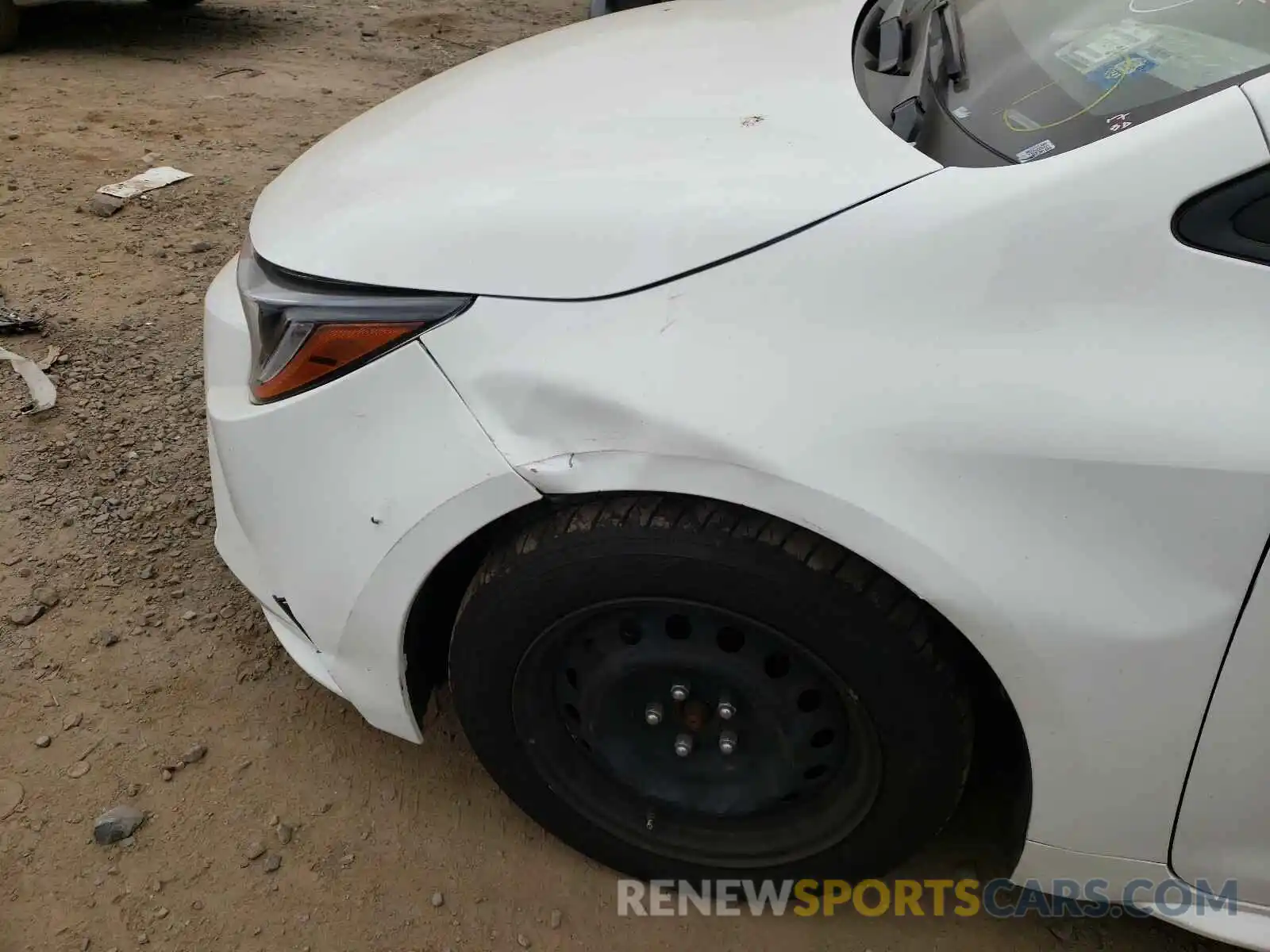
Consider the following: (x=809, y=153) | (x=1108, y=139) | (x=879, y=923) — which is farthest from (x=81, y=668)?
(x=1108, y=139)

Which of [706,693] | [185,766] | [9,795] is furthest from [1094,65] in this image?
[9,795]

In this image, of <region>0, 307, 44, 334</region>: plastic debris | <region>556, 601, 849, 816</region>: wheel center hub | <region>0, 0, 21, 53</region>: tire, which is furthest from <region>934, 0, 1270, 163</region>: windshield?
<region>0, 0, 21, 53</region>: tire

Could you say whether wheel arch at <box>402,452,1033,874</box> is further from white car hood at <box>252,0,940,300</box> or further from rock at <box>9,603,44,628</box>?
rock at <box>9,603,44,628</box>

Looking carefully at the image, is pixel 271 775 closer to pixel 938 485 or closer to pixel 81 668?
pixel 81 668

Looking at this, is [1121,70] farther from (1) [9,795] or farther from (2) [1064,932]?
(1) [9,795]

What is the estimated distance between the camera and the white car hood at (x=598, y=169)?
1.30 m

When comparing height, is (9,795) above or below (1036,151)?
below

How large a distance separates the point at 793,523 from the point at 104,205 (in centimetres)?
396

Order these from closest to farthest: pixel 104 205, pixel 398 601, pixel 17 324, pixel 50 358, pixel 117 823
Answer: pixel 398 601, pixel 117 823, pixel 50 358, pixel 17 324, pixel 104 205

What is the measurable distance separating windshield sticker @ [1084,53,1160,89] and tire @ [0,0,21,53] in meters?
6.99

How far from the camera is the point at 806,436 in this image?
47.8 inches

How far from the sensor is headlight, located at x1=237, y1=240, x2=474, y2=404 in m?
1.40

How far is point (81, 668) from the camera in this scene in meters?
2.14

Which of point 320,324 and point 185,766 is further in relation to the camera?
point 185,766
